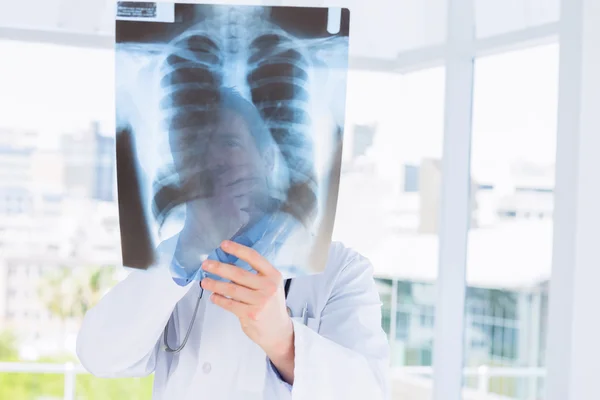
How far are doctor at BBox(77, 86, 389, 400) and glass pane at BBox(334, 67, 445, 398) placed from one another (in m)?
2.06

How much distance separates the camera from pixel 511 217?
283 cm

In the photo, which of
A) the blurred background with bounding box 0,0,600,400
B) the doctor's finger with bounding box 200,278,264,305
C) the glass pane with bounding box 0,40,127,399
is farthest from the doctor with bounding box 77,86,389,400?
the glass pane with bounding box 0,40,127,399

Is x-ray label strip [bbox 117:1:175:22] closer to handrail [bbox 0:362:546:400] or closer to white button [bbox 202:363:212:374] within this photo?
white button [bbox 202:363:212:374]

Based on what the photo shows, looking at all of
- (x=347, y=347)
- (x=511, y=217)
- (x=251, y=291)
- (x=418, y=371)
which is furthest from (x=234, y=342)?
(x=418, y=371)

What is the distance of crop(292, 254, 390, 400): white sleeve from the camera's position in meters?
0.98

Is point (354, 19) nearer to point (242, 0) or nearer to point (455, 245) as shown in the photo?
point (242, 0)

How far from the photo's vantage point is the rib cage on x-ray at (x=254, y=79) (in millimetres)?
933

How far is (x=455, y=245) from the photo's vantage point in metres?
2.97

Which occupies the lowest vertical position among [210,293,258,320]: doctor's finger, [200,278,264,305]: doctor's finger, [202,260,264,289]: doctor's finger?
[210,293,258,320]: doctor's finger

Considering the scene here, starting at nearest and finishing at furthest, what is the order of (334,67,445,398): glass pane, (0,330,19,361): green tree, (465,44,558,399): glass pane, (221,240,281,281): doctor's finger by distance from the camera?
(221,240,281,281): doctor's finger
(465,44,558,399): glass pane
(334,67,445,398): glass pane
(0,330,19,361): green tree

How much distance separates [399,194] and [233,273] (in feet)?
8.68

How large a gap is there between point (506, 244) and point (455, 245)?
208mm

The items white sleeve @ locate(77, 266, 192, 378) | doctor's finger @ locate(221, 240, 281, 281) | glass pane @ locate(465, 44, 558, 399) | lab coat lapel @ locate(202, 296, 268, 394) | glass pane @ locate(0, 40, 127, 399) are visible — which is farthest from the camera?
glass pane @ locate(0, 40, 127, 399)

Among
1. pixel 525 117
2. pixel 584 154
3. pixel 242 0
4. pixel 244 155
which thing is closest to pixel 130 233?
pixel 244 155
